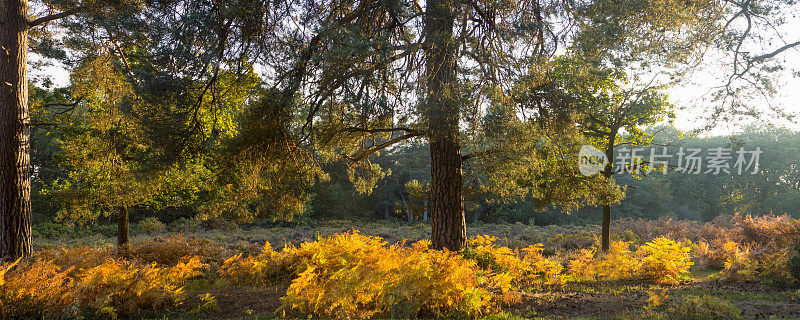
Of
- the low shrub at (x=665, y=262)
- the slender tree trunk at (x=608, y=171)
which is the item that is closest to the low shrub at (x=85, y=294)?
the low shrub at (x=665, y=262)

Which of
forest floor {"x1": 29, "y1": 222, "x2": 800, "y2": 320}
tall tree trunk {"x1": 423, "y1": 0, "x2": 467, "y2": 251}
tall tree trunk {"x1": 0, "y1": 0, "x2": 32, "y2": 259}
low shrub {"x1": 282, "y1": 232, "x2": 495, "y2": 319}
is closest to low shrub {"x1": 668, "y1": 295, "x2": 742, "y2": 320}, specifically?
forest floor {"x1": 29, "y1": 222, "x2": 800, "y2": 320}

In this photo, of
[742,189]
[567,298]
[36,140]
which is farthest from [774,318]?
[742,189]

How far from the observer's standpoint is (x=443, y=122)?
520cm

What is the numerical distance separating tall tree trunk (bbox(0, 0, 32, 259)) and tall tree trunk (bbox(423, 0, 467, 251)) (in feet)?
20.4

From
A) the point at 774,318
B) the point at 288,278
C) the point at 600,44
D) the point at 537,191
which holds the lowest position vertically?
the point at 288,278

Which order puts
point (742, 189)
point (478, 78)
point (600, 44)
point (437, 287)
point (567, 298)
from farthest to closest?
point (742, 189) < point (600, 44) < point (478, 78) < point (567, 298) < point (437, 287)

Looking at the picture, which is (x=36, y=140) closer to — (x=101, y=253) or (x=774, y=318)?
(x=101, y=253)

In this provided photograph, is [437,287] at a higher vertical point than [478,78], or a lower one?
lower

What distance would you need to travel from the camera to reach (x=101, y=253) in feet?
21.2

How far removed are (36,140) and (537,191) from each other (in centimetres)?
2515

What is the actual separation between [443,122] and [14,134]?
21.2ft

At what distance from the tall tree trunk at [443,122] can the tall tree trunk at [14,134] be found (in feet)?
20.4

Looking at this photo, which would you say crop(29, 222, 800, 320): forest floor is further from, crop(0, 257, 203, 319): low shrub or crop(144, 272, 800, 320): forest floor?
crop(0, 257, 203, 319): low shrub

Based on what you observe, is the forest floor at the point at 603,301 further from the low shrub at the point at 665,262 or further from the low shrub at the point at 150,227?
the low shrub at the point at 150,227
